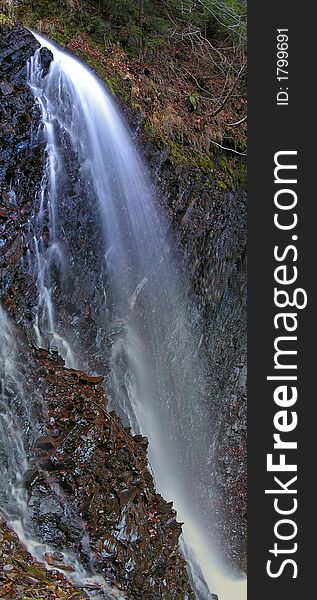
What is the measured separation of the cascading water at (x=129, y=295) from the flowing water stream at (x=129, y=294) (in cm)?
2

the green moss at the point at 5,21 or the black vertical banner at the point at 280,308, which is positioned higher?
the green moss at the point at 5,21

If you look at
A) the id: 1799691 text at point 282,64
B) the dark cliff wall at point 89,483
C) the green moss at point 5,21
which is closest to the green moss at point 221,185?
the green moss at point 5,21

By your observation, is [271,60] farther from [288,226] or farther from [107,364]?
[107,364]

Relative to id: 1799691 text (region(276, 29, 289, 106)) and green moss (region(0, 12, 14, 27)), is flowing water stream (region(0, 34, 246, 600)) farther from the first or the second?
id: 1799691 text (region(276, 29, 289, 106))

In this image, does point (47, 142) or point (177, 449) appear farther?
point (177, 449)

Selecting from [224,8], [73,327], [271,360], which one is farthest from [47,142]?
[224,8]

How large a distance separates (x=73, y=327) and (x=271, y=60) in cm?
397

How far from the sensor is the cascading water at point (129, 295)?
6996 millimetres

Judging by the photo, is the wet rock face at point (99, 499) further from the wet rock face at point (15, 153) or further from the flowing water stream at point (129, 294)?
the wet rock face at point (15, 153)

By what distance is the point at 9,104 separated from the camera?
22.5 feet

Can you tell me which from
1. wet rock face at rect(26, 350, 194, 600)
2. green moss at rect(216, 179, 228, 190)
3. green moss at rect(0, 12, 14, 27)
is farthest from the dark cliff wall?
green moss at rect(216, 179, 228, 190)

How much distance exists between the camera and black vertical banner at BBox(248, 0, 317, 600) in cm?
371

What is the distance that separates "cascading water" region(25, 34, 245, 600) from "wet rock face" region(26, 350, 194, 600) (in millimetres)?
1511

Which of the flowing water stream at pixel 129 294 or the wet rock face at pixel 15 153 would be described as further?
the flowing water stream at pixel 129 294
